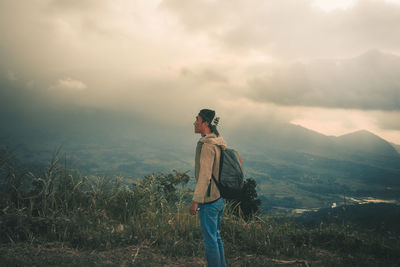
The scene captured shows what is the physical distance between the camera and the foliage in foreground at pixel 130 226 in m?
4.78

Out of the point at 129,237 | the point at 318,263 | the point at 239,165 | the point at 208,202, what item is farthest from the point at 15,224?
the point at 318,263

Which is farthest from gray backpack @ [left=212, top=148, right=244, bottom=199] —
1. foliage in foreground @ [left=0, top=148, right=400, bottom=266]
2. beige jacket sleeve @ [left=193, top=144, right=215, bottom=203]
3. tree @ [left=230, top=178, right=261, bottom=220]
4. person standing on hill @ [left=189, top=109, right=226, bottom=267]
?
tree @ [left=230, top=178, right=261, bottom=220]

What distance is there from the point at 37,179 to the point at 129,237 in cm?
238

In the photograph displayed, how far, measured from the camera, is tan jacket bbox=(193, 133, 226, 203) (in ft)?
11.5

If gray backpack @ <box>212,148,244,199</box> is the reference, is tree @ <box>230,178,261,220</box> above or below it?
below

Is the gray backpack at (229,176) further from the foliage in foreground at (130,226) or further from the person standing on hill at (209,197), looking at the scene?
the foliage in foreground at (130,226)

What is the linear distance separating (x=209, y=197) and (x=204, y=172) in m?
0.34

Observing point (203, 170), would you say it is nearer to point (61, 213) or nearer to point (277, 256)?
point (277, 256)

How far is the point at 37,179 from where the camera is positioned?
5559 mm

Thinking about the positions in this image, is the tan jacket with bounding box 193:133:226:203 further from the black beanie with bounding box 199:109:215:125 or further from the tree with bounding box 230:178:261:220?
the tree with bounding box 230:178:261:220

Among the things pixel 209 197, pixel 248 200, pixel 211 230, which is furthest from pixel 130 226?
pixel 248 200

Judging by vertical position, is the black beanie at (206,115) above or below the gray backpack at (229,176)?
above

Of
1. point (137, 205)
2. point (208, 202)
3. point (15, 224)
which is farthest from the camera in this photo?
point (137, 205)

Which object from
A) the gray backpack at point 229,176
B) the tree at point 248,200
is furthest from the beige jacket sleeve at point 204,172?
the tree at point 248,200
